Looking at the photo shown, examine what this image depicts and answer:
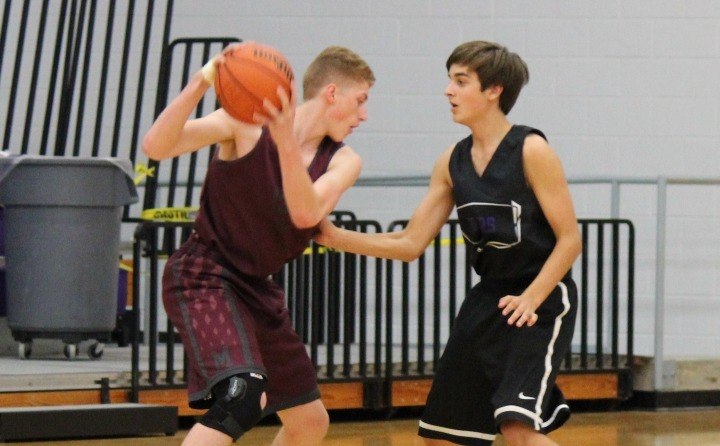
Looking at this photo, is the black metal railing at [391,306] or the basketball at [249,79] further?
the black metal railing at [391,306]

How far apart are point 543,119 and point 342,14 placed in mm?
1291

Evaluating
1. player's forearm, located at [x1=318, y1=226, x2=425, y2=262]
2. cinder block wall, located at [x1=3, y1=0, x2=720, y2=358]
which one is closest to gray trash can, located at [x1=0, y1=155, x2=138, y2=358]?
cinder block wall, located at [x1=3, y1=0, x2=720, y2=358]

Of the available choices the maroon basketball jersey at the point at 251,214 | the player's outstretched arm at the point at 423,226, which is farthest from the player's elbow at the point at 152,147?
the player's outstretched arm at the point at 423,226

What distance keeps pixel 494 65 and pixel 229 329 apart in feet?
3.42

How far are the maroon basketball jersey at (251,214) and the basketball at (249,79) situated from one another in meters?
0.27

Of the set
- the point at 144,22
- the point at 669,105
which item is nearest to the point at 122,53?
the point at 144,22

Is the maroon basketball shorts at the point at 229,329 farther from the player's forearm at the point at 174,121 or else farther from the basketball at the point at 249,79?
the basketball at the point at 249,79

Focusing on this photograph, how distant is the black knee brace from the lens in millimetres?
3605

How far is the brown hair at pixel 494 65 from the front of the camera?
407cm

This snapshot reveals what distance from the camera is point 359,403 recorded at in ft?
22.5

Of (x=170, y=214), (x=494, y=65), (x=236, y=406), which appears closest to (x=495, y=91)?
(x=494, y=65)

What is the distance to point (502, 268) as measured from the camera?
4023mm

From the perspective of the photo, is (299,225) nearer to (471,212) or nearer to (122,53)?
(471,212)

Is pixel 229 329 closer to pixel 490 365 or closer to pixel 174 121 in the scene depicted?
pixel 174 121
